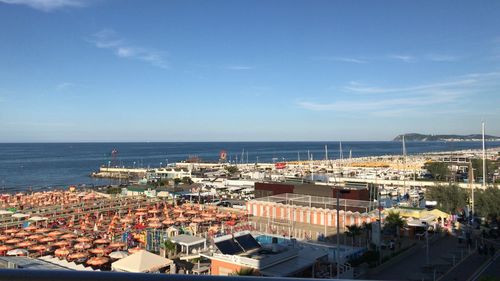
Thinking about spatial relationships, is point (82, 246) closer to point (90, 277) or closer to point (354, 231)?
point (354, 231)

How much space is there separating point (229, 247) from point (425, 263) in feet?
24.3

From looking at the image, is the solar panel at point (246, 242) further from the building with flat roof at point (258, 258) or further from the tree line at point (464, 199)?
the tree line at point (464, 199)

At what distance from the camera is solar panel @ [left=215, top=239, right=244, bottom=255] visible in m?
12.7

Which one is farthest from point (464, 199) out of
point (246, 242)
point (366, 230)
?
point (246, 242)

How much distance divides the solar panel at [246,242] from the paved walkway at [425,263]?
12.8 feet

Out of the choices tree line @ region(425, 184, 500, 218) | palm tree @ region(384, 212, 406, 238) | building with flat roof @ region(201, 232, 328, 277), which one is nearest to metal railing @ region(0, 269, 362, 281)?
building with flat roof @ region(201, 232, 328, 277)

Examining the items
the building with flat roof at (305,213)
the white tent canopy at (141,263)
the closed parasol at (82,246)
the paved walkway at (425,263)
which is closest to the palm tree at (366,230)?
the building with flat roof at (305,213)

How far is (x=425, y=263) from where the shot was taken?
15.1m

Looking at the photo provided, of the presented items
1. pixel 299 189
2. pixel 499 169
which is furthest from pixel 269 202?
pixel 499 169

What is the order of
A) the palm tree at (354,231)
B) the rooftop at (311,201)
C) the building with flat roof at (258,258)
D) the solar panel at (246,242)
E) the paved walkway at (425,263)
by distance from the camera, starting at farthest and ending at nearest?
the rooftop at (311,201), the palm tree at (354,231), the paved walkway at (425,263), the solar panel at (246,242), the building with flat roof at (258,258)

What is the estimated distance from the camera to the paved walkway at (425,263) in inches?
537

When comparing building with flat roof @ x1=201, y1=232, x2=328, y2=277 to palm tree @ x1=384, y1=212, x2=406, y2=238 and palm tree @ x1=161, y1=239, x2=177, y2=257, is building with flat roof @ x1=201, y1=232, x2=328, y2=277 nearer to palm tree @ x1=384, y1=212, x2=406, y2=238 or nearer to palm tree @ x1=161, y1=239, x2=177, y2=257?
palm tree @ x1=161, y1=239, x2=177, y2=257

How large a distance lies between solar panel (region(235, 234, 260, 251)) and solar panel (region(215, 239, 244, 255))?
17cm

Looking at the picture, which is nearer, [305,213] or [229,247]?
[229,247]
